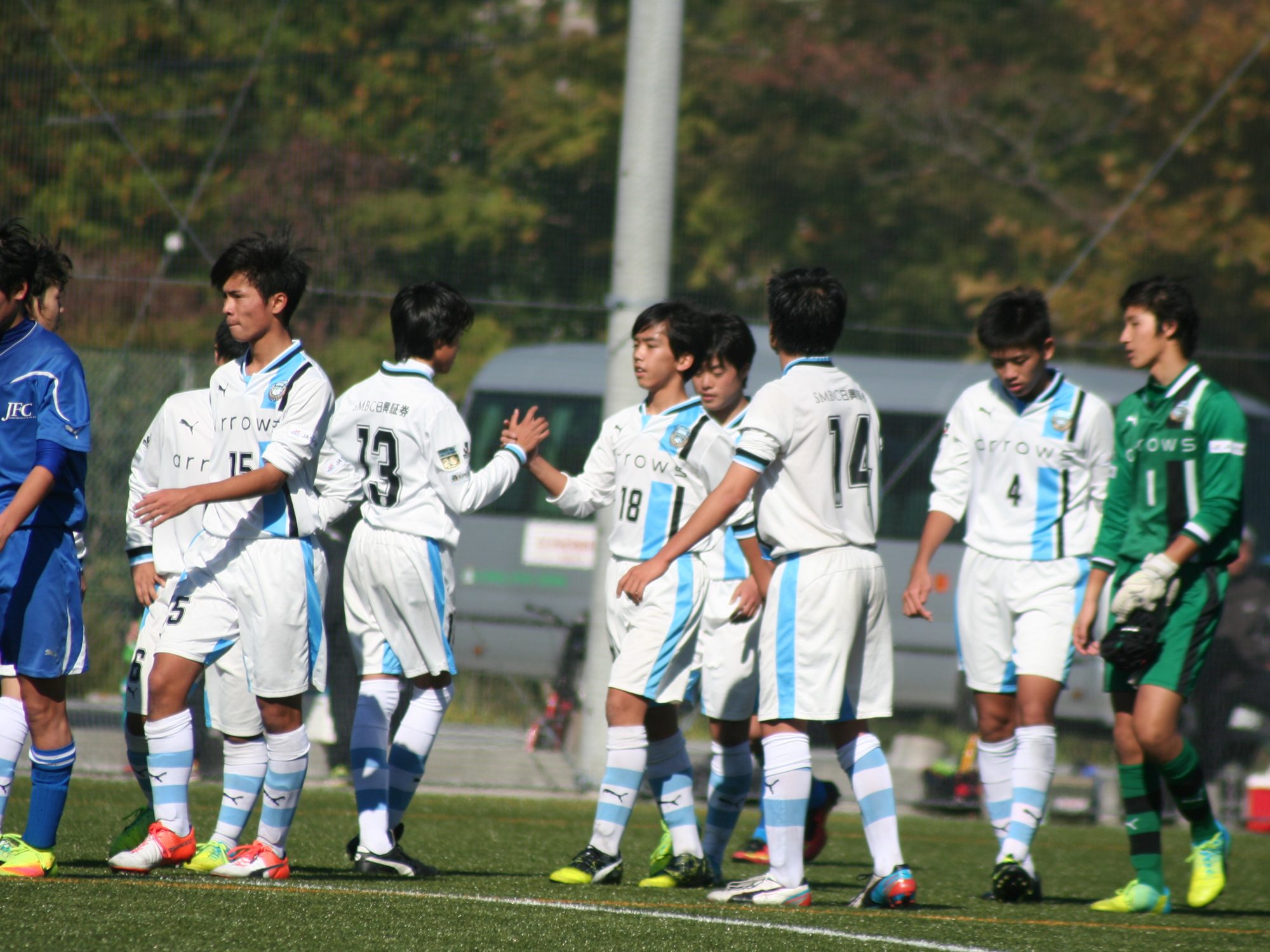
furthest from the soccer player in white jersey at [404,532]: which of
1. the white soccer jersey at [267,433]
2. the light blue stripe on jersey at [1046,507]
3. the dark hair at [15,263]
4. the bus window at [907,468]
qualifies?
the bus window at [907,468]

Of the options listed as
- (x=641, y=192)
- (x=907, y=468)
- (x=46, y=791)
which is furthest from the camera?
(x=907, y=468)

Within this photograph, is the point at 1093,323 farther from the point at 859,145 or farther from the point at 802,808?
the point at 802,808

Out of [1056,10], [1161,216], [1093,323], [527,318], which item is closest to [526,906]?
[527,318]

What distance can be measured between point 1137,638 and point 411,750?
8.44ft

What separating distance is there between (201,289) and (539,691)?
3106mm

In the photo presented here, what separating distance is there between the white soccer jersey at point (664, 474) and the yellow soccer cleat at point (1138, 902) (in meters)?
1.88

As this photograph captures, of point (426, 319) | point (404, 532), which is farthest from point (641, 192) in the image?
point (404, 532)

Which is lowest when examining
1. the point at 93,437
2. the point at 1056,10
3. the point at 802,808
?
the point at 802,808

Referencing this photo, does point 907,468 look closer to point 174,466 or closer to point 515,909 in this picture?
point 174,466

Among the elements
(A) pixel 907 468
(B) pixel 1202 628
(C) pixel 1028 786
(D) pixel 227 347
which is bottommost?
(C) pixel 1028 786

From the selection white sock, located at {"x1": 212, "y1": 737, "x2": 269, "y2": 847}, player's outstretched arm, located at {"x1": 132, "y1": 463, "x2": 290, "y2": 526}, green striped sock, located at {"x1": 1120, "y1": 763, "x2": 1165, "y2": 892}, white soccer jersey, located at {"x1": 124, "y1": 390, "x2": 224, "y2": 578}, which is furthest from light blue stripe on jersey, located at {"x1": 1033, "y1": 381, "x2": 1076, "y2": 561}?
white soccer jersey, located at {"x1": 124, "y1": 390, "x2": 224, "y2": 578}

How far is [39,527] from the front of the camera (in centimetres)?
466

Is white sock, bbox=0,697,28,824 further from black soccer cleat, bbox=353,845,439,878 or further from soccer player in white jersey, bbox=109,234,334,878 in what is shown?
black soccer cleat, bbox=353,845,439,878

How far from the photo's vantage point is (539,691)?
924cm
